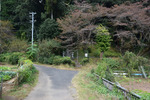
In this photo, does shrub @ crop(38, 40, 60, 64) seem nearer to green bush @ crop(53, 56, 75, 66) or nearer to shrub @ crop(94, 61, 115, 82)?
green bush @ crop(53, 56, 75, 66)

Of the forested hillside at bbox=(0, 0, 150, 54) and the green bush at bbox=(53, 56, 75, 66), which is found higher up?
the forested hillside at bbox=(0, 0, 150, 54)

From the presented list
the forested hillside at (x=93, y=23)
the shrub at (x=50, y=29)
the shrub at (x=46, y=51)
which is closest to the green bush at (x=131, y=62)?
the forested hillside at (x=93, y=23)

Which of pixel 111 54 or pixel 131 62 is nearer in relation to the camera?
pixel 131 62

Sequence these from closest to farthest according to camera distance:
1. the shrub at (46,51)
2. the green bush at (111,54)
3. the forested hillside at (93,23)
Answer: the shrub at (46,51)
the forested hillside at (93,23)
the green bush at (111,54)

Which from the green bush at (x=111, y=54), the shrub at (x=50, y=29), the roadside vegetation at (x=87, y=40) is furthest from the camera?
the green bush at (x=111, y=54)

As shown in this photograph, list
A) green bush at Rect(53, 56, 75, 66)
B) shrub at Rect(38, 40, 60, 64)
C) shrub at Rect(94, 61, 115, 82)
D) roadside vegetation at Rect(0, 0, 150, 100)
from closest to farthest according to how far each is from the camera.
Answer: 1. shrub at Rect(94, 61, 115, 82)
2. roadside vegetation at Rect(0, 0, 150, 100)
3. green bush at Rect(53, 56, 75, 66)
4. shrub at Rect(38, 40, 60, 64)

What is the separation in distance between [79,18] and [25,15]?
1645 centimetres

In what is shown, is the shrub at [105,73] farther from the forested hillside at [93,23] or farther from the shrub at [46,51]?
the shrub at [46,51]

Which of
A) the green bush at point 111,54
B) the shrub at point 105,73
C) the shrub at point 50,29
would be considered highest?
the shrub at point 50,29

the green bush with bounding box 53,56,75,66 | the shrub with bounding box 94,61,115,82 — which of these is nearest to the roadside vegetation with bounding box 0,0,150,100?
the green bush with bounding box 53,56,75,66

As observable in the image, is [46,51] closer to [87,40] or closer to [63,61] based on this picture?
[63,61]

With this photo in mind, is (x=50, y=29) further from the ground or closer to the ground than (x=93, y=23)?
closer to the ground

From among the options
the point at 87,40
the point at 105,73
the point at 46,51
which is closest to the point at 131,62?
the point at 105,73

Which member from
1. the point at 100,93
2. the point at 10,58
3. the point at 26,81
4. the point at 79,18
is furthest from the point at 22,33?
the point at 100,93
